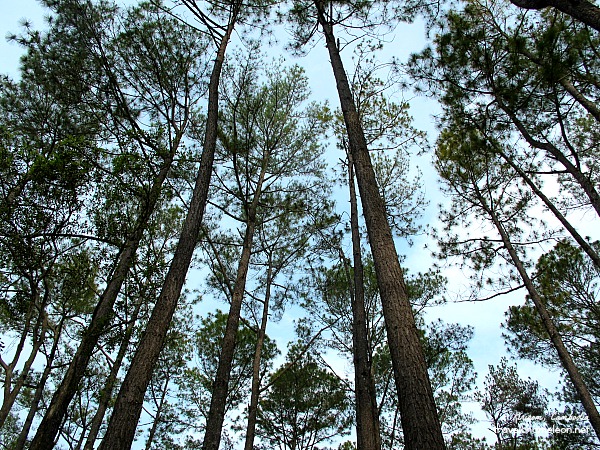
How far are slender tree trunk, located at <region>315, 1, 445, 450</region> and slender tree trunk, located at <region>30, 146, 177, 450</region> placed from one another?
3.85 metres

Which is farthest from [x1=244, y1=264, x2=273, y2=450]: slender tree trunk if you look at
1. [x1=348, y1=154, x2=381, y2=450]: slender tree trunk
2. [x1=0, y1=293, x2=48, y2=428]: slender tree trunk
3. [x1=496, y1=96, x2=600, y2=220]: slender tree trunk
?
[x1=496, y1=96, x2=600, y2=220]: slender tree trunk

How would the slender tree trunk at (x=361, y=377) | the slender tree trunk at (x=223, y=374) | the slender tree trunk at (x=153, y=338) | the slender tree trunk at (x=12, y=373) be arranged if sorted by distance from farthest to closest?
the slender tree trunk at (x=12, y=373)
the slender tree trunk at (x=223, y=374)
the slender tree trunk at (x=361, y=377)
the slender tree trunk at (x=153, y=338)

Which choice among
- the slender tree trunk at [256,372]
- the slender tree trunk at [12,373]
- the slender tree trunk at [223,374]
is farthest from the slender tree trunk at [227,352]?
the slender tree trunk at [12,373]

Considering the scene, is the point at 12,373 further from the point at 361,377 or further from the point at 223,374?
the point at 361,377

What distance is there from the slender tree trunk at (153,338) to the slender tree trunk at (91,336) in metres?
1.60

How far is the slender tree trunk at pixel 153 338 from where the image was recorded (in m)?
3.54

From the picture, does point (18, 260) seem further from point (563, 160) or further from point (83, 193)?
point (563, 160)

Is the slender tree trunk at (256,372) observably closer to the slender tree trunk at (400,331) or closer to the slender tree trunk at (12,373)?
the slender tree trunk at (12,373)

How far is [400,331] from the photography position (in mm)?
3330

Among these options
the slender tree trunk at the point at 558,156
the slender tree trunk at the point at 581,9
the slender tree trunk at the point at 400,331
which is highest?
the slender tree trunk at the point at 558,156

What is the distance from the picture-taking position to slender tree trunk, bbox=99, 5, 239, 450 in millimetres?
3539

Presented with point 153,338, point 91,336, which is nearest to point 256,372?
point 91,336

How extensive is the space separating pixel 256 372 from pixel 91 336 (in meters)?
4.06

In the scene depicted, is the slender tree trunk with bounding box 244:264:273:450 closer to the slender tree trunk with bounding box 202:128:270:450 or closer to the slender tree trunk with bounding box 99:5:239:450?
the slender tree trunk with bounding box 202:128:270:450
